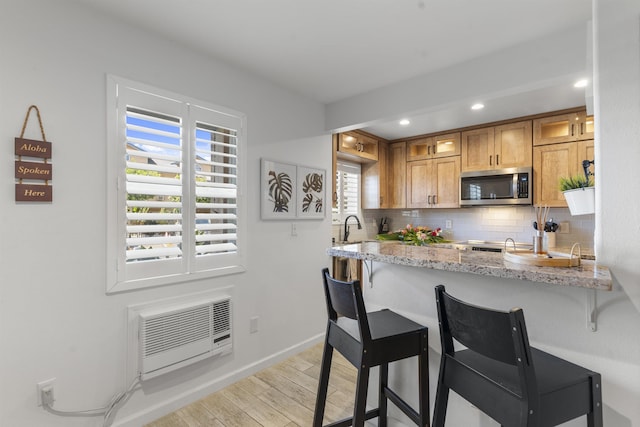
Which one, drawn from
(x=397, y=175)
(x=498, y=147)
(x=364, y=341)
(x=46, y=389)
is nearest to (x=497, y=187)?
(x=498, y=147)

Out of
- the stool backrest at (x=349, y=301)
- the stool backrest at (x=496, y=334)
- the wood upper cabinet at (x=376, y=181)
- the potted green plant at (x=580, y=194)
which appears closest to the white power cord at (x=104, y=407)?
the stool backrest at (x=349, y=301)

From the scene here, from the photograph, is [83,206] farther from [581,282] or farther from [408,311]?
[581,282]

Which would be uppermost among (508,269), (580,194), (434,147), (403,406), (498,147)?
(434,147)

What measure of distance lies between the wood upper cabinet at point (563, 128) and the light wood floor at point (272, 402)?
3.21m

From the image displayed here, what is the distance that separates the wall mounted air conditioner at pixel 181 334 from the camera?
1.92m

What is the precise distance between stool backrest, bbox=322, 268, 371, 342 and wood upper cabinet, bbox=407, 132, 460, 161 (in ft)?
10.7

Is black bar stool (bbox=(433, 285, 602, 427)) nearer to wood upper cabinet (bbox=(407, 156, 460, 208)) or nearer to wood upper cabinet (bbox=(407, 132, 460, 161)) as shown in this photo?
wood upper cabinet (bbox=(407, 156, 460, 208))

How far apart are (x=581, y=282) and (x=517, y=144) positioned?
3.14 meters

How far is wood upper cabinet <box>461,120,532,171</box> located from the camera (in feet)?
11.8

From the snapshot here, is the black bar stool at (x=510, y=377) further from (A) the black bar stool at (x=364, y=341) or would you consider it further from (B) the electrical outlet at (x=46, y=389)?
(B) the electrical outlet at (x=46, y=389)

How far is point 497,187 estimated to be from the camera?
375cm

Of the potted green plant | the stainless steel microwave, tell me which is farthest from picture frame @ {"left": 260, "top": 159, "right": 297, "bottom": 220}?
the stainless steel microwave

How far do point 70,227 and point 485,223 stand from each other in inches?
170

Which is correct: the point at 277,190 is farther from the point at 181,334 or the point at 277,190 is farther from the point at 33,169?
the point at 33,169
